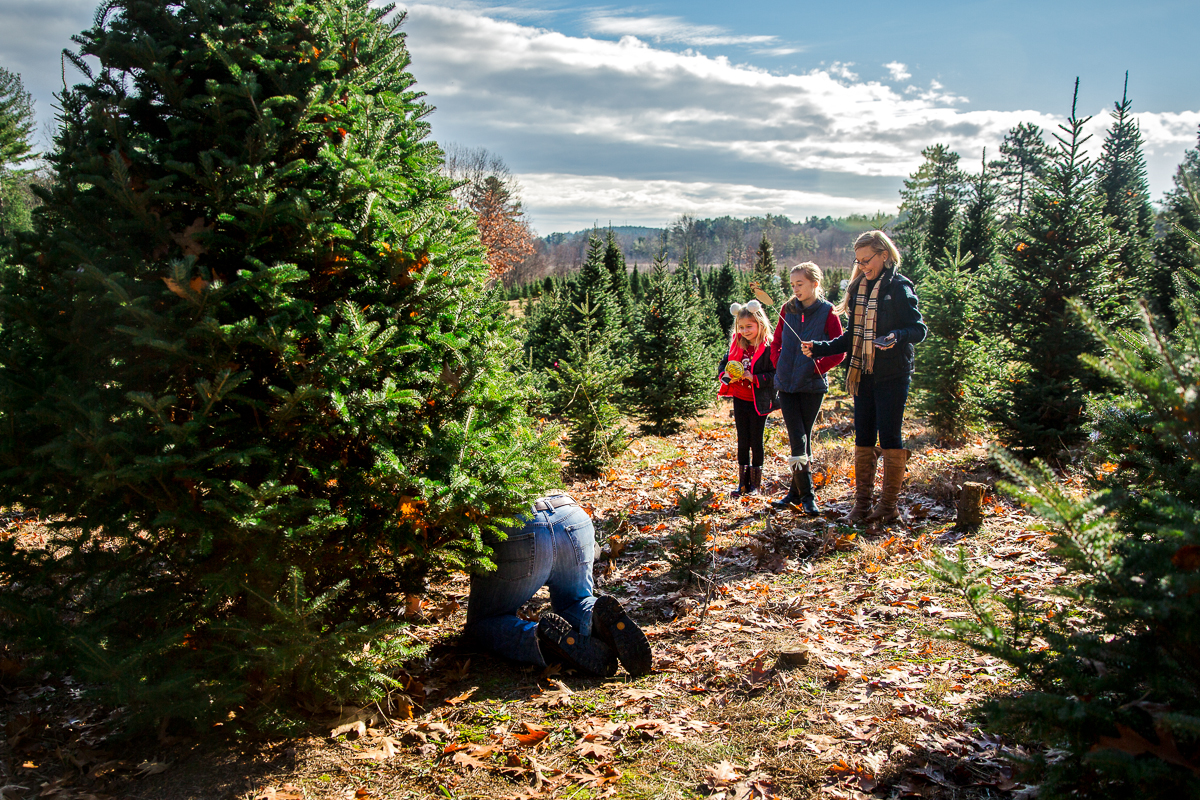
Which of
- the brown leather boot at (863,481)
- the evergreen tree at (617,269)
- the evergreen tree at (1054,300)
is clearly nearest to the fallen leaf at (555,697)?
the brown leather boot at (863,481)

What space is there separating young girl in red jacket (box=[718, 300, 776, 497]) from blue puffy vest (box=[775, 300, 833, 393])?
1.35 ft

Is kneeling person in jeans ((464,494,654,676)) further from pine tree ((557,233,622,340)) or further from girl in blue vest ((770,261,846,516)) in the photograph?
pine tree ((557,233,622,340))

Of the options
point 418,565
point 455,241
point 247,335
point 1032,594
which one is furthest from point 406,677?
point 1032,594

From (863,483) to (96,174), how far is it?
6025 mm

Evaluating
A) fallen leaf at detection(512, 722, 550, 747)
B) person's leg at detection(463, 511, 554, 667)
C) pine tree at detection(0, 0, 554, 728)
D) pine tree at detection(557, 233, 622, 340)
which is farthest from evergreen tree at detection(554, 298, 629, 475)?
fallen leaf at detection(512, 722, 550, 747)

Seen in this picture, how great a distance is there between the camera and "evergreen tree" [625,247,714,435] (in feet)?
40.0

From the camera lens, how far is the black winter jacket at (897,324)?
18.2 ft

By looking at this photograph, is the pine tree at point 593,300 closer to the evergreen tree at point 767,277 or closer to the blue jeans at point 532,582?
the evergreen tree at point 767,277

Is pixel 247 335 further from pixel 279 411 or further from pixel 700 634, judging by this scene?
pixel 700 634

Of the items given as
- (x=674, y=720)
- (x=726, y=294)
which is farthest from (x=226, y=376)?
(x=726, y=294)

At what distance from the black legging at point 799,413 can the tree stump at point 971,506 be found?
1433 mm

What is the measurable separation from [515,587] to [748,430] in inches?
163

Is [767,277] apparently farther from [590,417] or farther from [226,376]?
[226,376]

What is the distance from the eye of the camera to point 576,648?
365 cm
